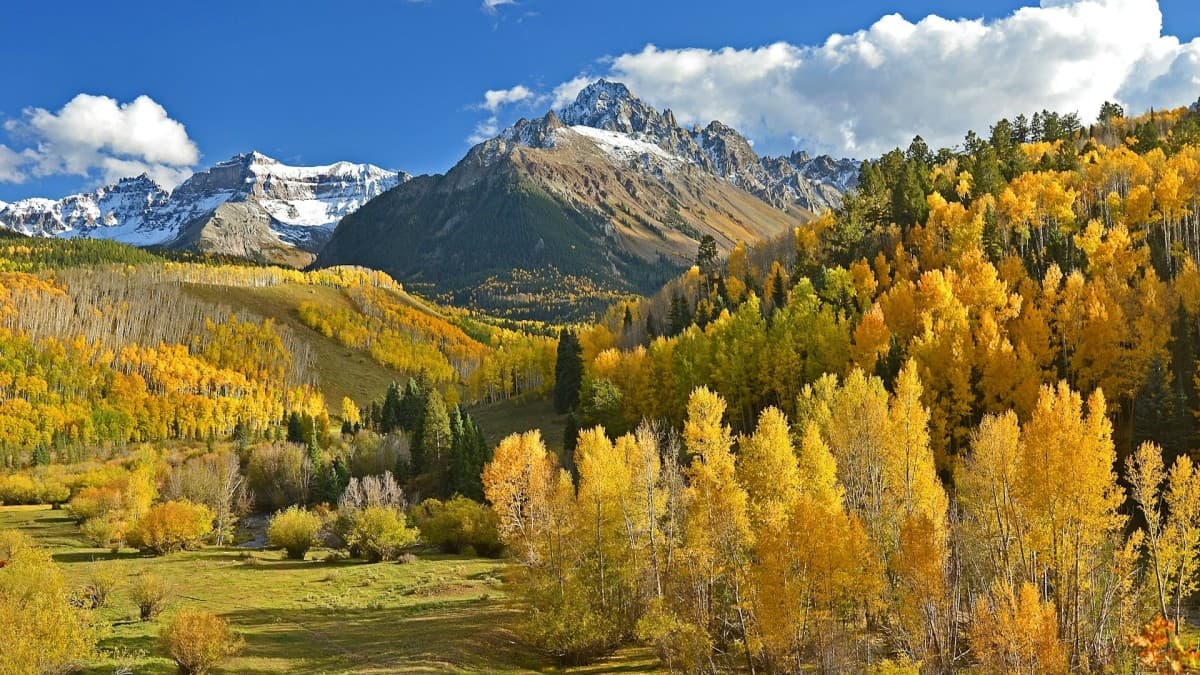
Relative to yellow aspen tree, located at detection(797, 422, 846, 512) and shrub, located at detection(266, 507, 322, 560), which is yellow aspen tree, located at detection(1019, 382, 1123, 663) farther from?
shrub, located at detection(266, 507, 322, 560)

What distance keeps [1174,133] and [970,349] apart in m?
85.4

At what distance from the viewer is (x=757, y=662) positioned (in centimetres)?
4056

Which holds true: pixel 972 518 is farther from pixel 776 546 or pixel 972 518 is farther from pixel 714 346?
pixel 714 346

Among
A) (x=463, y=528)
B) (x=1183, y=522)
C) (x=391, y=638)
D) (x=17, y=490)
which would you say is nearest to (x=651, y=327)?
(x=463, y=528)

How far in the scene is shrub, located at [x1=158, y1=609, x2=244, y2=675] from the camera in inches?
1353

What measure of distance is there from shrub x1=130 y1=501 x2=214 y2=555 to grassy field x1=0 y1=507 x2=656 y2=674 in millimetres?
1874

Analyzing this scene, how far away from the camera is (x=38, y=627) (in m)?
27.5

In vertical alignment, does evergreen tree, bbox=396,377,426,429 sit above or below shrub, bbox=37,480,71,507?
above

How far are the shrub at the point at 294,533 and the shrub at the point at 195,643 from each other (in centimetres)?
Result: 4229

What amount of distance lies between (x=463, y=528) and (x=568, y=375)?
53.4 meters

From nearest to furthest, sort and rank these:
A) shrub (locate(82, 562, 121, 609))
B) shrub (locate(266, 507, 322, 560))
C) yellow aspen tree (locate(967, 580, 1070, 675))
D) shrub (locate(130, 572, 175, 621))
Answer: yellow aspen tree (locate(967, 580, 1070, 675)), shrub (locate(130, 572, 175, 621)), shrub (locate(82, 562, 121, 609)), shrub (locate(266, 507, 322, 560))

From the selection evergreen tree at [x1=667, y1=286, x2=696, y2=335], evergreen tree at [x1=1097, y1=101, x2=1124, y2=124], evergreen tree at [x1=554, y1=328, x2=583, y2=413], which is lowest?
evergreen tree at [x1=554, y1=328, x2=583, y2=413]

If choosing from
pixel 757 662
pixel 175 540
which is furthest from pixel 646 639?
pixel 175 540

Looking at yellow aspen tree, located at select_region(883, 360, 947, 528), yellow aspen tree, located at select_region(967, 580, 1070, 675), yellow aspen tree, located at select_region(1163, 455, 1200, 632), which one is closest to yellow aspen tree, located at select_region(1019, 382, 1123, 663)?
yellow aspen tree, located at select_region(1163, 455, 1200, 632)
